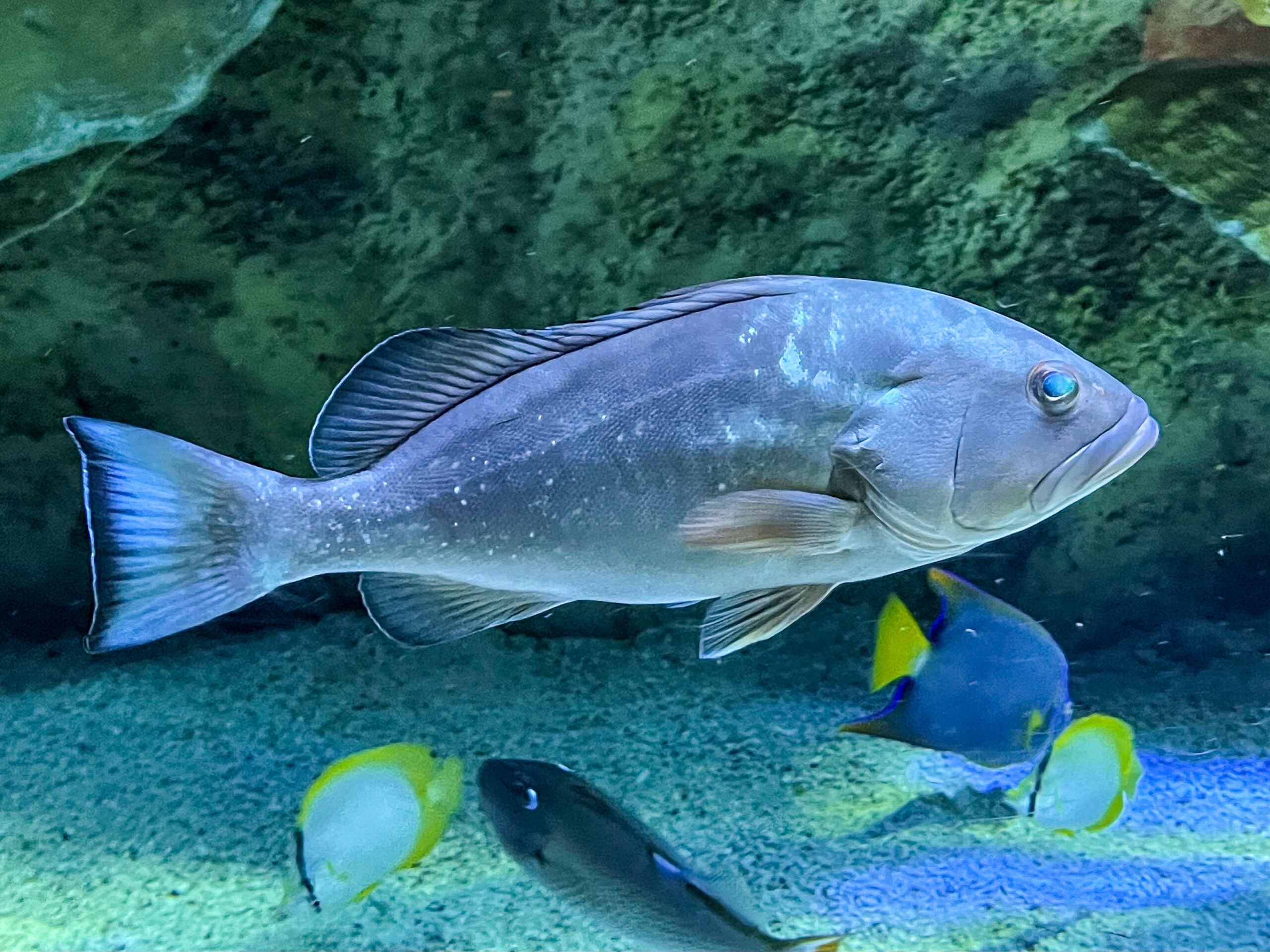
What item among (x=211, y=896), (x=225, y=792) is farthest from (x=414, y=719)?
(x=211, y=896)

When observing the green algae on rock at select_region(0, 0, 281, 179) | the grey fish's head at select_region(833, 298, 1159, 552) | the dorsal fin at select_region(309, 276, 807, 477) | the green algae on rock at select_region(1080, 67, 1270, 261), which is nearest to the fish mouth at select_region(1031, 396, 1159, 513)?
the grey fish's head at select_region(833, 298, 1159, 552)

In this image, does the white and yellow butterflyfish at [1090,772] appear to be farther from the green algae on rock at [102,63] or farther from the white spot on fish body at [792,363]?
the green algae on rock at [102,63]

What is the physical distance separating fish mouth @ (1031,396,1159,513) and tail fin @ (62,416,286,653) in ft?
4.68

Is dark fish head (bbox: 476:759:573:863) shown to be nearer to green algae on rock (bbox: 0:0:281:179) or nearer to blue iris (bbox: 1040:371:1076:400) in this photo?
blue iris (bbox: 1040:371:1076:400)

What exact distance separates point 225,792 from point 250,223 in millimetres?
1883

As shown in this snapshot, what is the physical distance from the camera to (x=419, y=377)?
1669 millimetres

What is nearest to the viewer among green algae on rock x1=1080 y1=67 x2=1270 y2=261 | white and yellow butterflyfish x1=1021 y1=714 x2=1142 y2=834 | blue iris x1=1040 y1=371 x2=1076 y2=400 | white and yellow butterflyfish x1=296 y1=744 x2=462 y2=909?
blue iris x1=1040 y1=371 x2=1076 y2=400

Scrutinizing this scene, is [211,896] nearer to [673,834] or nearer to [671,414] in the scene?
[673,834]

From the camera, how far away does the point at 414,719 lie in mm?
2953

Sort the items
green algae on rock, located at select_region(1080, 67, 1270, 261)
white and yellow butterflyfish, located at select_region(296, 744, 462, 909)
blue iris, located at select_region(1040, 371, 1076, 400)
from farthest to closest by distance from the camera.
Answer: green algae on rock, located at select_region(1080, 67, 1270, 261) < white and yellow butterflyfish, located at select_region(296, 744, 462, 909) < blue iris, located at select_region(1040, 371, 1076, 400)

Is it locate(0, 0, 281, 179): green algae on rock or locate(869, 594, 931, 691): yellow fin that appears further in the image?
locate(0, 0, 281, 179): green algae on rock

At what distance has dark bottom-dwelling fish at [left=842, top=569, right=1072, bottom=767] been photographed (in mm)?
2104

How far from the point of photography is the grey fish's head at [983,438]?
1445 millimetres

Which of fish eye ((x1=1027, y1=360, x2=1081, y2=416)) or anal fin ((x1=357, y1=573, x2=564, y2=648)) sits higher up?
fish eye ((x1=1027, y1=360, x2=1081, y2=416))
